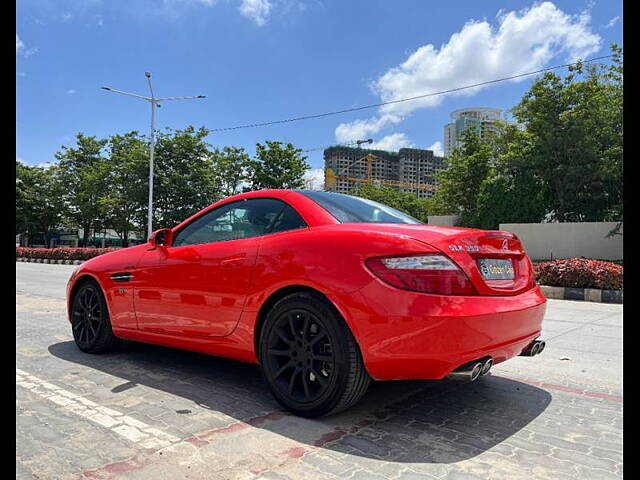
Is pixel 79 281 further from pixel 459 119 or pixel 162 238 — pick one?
pixel 459 119

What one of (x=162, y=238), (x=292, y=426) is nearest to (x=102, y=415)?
(x=292, y=426)

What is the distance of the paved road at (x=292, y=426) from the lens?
7.89 feet

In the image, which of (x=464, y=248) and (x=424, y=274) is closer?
(x=424, y=274)

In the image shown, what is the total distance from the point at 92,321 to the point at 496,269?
3.77 m

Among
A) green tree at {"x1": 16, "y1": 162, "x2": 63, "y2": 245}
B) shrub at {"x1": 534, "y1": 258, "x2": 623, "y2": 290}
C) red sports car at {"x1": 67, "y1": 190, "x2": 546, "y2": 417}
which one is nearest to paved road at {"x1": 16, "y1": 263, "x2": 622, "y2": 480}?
red sports car at {"x1": 67, "y1": 190, "x2": 546, "y2": 417}

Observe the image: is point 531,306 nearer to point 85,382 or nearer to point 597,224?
point 85,382

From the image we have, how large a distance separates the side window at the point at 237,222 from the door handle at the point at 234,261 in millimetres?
204

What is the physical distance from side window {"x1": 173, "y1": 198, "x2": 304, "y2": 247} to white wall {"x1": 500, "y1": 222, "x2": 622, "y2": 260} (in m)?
19.2

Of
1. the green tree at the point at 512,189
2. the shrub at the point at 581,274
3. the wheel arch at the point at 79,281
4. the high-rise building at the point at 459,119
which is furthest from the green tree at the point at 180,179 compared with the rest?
the wheel arch at the point at 79,281

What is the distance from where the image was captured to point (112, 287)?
4434mm

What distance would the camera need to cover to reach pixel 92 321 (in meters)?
4.74

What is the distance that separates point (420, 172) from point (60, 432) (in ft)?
308

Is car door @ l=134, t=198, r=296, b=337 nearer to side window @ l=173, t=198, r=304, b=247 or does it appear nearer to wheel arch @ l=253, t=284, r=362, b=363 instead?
side window @ l=173, t=198, r=304, b=247

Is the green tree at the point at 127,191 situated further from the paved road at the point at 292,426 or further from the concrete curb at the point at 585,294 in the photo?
the paved road at the point at 292,426
